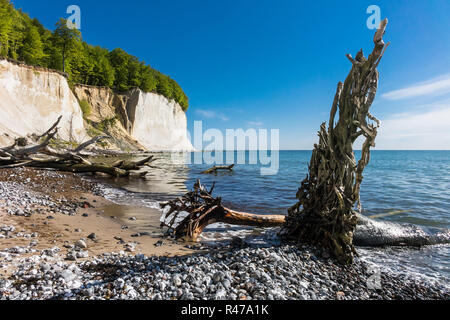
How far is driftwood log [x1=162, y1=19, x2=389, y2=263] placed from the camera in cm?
427

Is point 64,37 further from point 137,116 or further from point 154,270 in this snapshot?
point 154,270

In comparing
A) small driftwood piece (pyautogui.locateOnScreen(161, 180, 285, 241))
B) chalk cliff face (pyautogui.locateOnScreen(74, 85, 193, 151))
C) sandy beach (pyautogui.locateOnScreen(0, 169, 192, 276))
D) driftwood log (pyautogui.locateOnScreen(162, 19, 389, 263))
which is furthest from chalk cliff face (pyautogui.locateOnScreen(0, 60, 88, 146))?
driftwood log (pyautogui.locateOnScreen(162, 19, 389, 263))

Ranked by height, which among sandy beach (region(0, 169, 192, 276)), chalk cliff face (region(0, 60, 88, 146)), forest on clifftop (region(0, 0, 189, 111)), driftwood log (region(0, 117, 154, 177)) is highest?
forest on clifftop (region(0, 0, 189, 111))

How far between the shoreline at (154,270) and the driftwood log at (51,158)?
8390 mm

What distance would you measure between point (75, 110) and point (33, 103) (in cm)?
825

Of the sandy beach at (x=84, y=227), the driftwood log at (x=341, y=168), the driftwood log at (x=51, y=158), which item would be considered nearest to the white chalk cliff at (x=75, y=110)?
the driftwood log at (x=51, y=158)

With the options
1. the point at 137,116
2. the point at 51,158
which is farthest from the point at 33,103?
the point at 137,116

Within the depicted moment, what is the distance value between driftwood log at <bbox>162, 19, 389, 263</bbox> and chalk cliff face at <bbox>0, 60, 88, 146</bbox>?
94.6 feet

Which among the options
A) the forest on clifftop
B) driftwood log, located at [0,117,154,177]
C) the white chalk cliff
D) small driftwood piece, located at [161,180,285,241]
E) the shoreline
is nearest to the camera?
the shoreline

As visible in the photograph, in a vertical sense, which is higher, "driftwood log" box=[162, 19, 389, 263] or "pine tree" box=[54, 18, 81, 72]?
"pine tree" box=[54, 18, 81, 72]

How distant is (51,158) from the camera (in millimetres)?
16219

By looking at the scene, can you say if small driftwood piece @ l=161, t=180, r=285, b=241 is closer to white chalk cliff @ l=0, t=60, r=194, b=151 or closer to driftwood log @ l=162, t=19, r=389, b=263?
driftwood log @ l=162, t=19, r=389, b=263

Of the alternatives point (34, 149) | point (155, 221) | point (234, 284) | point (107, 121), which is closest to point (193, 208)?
point (155, 221)
